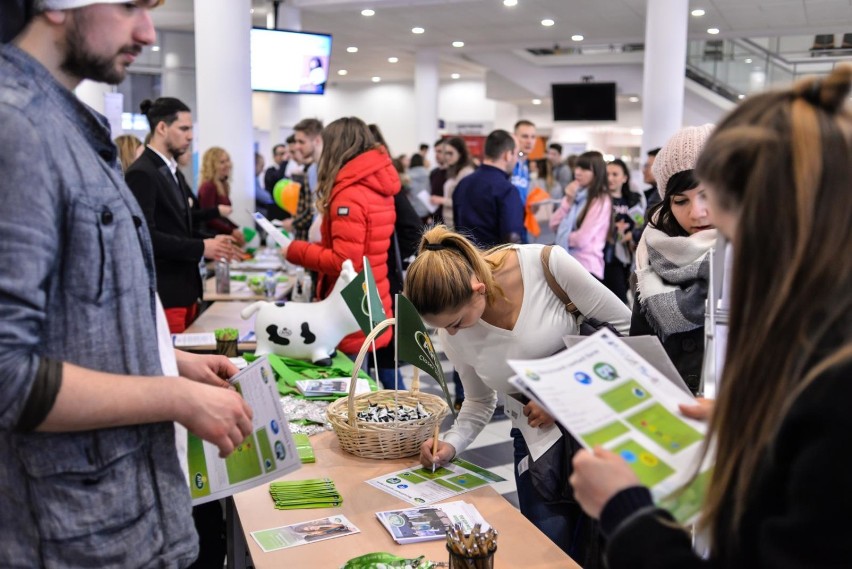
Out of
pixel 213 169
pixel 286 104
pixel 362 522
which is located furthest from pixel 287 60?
pixel 362 522

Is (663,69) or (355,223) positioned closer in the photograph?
(355,223)

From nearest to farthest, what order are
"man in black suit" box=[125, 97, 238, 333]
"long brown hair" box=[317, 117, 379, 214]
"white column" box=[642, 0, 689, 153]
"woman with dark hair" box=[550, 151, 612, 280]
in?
"man in black suit" box=[125, 97, 238, 333]
"long brown hair" box=[317, 117, 379, 214]
"woman with dark hair" box=[550, 151, 612, 280]
"white column" box=[642, 0, 689, 153]

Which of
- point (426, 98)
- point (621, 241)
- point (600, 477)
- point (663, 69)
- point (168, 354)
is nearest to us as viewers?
point (600, 477)

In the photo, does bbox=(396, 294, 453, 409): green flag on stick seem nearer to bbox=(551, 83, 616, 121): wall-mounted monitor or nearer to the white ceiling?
the white ceiling

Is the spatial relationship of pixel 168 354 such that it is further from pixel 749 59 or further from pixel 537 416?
pixel 749 59

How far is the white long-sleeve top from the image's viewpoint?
2078 mm

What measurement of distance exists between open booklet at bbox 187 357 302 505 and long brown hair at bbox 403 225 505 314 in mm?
610

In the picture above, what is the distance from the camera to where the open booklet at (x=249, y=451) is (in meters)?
1.42

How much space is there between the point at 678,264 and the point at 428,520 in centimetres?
88

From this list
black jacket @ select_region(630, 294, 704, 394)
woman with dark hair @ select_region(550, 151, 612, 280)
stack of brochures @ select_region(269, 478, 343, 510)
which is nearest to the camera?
stack of brochures @ select_region(269, 478, 343, 510)

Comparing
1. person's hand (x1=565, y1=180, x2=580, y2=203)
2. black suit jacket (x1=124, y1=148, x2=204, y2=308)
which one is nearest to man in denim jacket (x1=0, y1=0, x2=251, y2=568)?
black suit jacket (x1=124, y1=148, x2=204, y2=308)

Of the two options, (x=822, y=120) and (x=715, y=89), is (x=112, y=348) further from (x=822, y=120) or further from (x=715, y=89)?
(x=715, y=89)

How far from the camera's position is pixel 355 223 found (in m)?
3.39

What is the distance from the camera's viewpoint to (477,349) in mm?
2123
